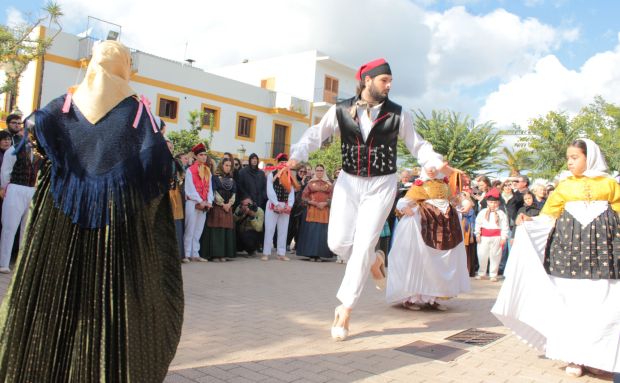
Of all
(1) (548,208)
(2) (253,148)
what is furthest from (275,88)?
(1) (548,208)

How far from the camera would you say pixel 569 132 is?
1145 inches

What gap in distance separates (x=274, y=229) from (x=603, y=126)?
29567 millimetres

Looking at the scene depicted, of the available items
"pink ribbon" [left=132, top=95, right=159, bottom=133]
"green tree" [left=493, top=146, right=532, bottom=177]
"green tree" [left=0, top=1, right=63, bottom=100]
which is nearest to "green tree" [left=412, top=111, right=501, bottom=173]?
"green tree" [left=493, top=146, right=532, bottom=177]

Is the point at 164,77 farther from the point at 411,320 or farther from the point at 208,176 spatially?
the point at 411,320

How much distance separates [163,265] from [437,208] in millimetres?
4055

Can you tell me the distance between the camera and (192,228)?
9.31m

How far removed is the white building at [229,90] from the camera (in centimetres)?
2505

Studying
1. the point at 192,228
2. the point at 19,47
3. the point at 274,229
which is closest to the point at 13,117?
the point at 192,228

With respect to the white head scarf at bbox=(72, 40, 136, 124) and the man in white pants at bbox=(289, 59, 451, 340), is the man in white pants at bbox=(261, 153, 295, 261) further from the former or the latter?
the white head scarf at bbox=(72, 40, 136, 124)

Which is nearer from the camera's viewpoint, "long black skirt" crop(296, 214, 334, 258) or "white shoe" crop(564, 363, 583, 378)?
"white shoe" crop(564, 363, 583, 378)

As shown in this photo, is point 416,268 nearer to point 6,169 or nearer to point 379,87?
point 379,87

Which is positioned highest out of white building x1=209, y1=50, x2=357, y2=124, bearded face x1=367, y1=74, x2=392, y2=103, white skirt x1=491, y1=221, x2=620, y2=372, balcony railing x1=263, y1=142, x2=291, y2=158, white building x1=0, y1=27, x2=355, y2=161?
white building x1=209, y1=50, x2=357, y2=124

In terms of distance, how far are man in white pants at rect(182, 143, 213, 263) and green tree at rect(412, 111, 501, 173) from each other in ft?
89.8

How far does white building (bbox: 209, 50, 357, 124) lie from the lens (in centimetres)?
3812
